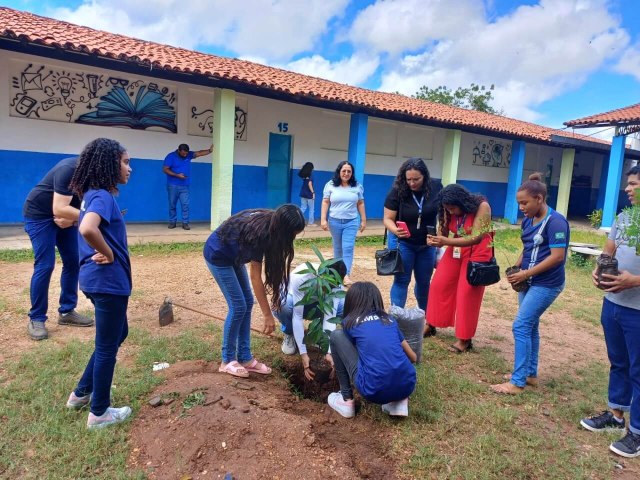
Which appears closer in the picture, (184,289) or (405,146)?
(184,289)

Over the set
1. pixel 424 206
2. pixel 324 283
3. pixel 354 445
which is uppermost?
pixel 424 206

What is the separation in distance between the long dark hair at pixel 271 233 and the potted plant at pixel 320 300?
22cm

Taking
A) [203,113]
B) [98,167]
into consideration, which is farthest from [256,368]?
[203,113]

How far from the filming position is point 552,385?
3.66 meters

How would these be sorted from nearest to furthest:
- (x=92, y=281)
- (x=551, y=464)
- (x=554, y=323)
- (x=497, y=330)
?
(x=92, y=281) < (x=551, y=464) < (x=497, y=330) < (x=554, y=323)

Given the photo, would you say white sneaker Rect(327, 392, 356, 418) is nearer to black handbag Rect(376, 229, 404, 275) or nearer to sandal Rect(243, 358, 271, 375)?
sandal Rect(243, 358, 271, 375)

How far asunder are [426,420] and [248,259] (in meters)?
1.51

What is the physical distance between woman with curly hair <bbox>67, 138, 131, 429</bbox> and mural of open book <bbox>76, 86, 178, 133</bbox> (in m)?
7.34

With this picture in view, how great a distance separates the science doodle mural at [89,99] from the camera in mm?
8289

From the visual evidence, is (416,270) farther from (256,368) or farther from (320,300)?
(256,368)

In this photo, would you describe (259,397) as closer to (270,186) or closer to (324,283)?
(324,283)

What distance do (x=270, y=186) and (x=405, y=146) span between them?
4906mm

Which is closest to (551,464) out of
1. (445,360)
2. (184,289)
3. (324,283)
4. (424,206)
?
(445,360)

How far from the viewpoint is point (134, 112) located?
9383mm
